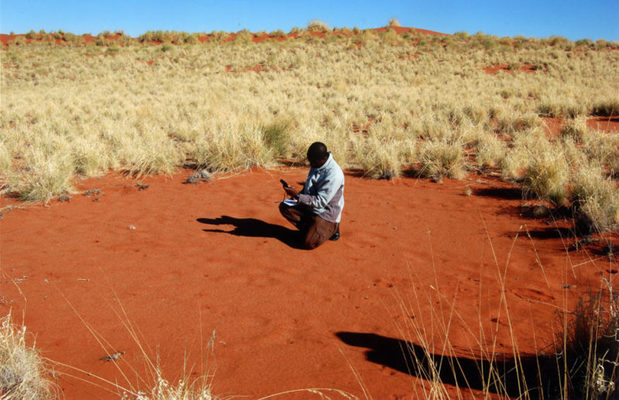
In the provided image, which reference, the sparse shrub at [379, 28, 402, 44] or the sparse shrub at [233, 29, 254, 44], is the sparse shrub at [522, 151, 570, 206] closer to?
the sparse shrub at [379, 28, 402, 44]

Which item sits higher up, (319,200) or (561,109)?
(561,109)

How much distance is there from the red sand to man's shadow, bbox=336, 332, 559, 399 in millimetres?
102

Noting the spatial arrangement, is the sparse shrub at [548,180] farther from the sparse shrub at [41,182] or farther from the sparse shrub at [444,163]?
the sparse shrub at [41,182]

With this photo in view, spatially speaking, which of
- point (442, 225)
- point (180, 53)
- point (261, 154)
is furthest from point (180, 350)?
point (180, 53)

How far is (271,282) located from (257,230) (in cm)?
170

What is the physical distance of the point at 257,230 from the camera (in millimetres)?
6359

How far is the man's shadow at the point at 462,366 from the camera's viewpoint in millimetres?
2857

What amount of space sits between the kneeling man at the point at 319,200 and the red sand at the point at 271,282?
268 millimetres

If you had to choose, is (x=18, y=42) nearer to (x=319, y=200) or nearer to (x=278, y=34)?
(x=278, y=34)

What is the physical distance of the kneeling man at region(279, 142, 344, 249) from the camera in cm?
534

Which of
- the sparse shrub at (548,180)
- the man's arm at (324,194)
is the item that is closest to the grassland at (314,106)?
the sparse shrub at (548,180)

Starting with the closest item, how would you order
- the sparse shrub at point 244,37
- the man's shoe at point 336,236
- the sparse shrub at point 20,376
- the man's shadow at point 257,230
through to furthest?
the sparse shrub at point 20,376
the man's shoe at point 336,236
the man's shadow at point 257,230
the sparse shrub at point 244,37

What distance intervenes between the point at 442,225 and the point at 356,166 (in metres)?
3.88

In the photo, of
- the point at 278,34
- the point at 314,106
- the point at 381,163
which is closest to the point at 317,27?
the point at 278,34
